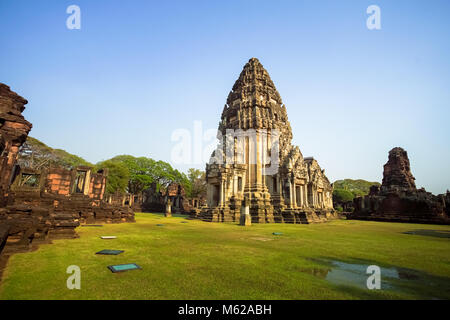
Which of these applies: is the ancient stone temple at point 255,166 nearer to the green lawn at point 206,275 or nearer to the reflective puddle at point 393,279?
the green lawn at point 206,275

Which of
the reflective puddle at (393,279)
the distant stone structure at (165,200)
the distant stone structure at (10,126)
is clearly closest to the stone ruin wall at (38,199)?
the distant stone structure at (10,126)

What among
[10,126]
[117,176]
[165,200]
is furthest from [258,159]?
[117,176]

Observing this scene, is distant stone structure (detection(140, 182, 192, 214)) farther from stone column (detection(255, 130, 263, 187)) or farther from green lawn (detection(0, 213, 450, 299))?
green lawn (detection(0, 213, 450, 299))

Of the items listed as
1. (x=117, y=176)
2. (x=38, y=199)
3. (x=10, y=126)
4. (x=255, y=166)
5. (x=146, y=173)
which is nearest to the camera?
(x=38, y=199)

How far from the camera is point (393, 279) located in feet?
12.9

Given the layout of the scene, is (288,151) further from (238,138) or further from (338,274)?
(338,274)

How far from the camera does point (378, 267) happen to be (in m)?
4.75

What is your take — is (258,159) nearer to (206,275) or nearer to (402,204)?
(206,275)

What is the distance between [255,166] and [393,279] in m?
16.7

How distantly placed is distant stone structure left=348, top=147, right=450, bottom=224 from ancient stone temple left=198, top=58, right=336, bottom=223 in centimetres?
944

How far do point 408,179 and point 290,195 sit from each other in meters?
24.8
